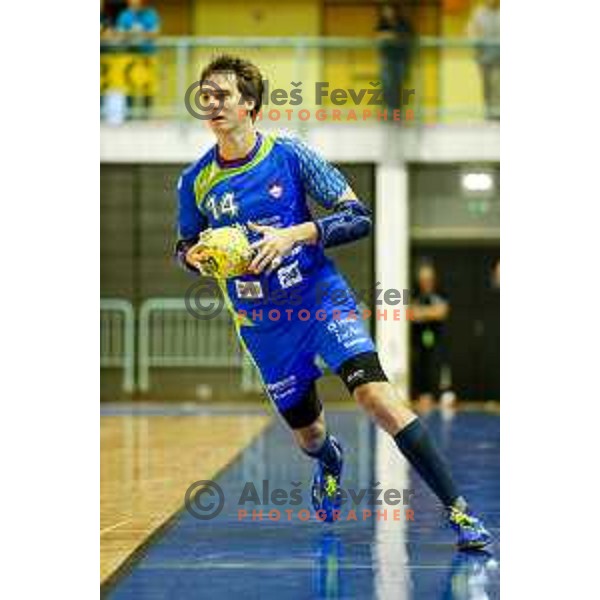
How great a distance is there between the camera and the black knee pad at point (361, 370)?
805 cm

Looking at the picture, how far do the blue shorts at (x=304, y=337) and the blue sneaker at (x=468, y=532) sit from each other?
3.08 ft

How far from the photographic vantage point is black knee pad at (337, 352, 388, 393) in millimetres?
8047

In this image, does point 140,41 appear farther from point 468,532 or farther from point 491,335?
point 468,532

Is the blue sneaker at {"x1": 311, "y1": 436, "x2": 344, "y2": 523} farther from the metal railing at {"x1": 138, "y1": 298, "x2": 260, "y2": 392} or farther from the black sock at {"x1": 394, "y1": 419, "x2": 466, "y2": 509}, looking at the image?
the metal railing at {"x1": 138, "y1": 298, "x2": 260, "y2": 392}

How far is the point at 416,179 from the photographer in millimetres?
25969

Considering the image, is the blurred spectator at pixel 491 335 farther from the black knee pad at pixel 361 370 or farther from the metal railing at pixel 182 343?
the black knee pad at pixel 361 370

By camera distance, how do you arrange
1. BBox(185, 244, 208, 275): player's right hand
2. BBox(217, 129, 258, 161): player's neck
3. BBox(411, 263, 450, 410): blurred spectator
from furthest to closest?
1. BBox(411, 263, 450, 410): blurred spectator
2. BBox(217, 129, 258, 161): player's neck
3. BBox(185, 244, 208, 275): player's right hand

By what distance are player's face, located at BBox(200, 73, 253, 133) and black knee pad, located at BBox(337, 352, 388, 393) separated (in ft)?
4.33

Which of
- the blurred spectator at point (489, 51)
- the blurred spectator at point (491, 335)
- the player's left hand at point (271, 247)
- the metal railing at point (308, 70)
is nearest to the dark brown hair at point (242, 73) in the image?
the player's left hand at point (271, 247)

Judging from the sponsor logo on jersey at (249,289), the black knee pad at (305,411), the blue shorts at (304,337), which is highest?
the sponsor logo on jersey at (249,289)

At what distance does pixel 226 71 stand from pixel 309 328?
4.46 ft

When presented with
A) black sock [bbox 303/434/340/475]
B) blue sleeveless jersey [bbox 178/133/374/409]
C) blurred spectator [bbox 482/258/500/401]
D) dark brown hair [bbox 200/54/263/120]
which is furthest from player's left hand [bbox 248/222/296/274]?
blurred spectator [bbox 482/258/500/401]

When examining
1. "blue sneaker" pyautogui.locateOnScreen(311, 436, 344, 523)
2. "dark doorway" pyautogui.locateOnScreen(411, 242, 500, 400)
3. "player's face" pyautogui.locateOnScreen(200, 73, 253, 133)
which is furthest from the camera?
"dark doorway" pyautogui.locateOnScreen(411, 242, 500, 400)

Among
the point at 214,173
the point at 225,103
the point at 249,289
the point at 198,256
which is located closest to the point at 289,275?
the point at 249,289
